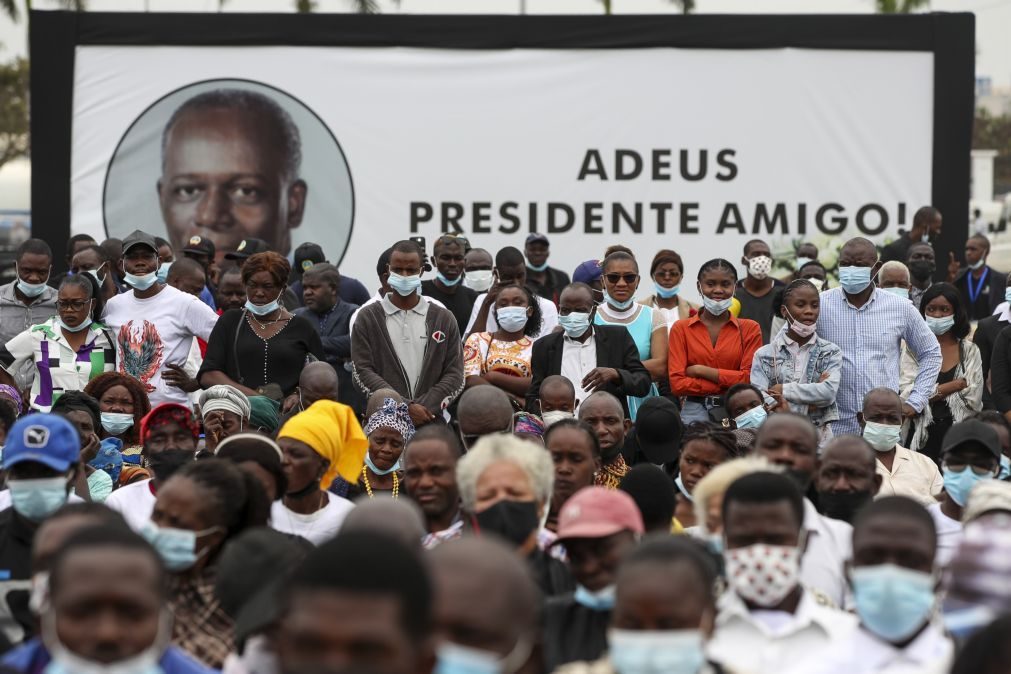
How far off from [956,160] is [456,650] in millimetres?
14133

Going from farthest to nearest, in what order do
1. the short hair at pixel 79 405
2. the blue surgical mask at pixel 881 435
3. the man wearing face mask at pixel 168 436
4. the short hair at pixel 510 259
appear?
the short hair at pixel 510 259, the blue surgical mask at pixel 881 435, the short hair at pixel 79 405, the man wearing face mask at pixel 168 436

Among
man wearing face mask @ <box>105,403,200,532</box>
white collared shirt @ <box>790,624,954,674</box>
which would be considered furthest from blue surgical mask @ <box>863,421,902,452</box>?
white collared shirt @ <box>790,624,954,674</box>

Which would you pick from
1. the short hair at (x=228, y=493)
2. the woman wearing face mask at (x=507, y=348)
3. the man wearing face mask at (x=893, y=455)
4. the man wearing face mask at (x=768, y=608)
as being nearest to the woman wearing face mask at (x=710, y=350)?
the woman wearing face mask at (x=507, y=348)

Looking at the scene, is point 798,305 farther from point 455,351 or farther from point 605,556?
point 605,556

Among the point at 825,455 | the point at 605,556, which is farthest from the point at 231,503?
the point at 825,455

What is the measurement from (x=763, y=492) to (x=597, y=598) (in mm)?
676

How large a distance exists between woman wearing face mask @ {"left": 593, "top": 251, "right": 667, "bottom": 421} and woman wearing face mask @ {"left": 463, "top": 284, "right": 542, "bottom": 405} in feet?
1.70

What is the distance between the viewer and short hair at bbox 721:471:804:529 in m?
5.36

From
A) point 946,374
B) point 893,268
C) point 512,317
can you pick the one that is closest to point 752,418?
point 512,317

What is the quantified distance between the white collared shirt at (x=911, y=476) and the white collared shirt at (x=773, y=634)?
3627mm

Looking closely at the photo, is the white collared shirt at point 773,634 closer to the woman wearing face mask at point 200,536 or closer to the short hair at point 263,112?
the woman wearing face mask at point 200,536

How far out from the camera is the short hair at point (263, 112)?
1678 cm

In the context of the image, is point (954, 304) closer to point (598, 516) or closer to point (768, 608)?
point (598, 516)

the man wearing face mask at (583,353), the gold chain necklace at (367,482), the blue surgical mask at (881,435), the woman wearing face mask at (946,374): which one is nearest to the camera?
the gold chain necklace at (367,482)
